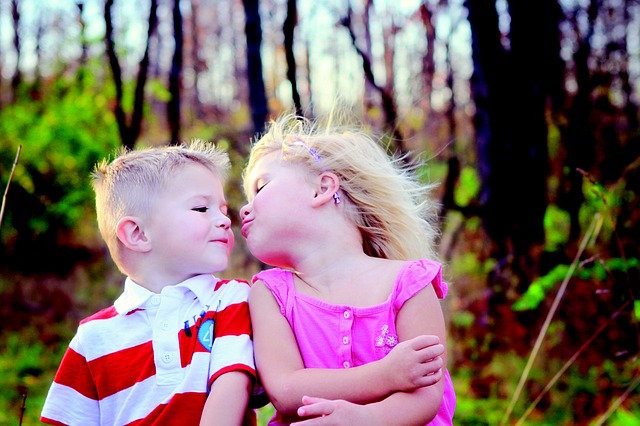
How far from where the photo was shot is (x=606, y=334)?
14.0 feet

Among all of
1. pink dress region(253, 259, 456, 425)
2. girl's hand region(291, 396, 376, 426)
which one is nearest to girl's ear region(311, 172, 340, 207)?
pink dress region(253, 259, 456, 425)

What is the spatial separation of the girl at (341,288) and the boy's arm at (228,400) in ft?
0.21

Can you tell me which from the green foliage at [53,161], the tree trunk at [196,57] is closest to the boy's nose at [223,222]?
the green foliage at [53,161]

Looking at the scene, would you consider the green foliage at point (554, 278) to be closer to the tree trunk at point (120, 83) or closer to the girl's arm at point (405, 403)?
the girl's arm at point (405, 403)

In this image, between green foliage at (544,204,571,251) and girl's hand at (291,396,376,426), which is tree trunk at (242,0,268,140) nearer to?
green foliage at (544,204,571,251)

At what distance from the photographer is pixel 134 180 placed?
1932mm

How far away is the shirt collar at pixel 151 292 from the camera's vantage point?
183 cm

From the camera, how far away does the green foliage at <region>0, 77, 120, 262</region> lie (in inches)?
269

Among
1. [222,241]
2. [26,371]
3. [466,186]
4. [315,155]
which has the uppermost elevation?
[315,155]

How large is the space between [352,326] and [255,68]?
2.69m

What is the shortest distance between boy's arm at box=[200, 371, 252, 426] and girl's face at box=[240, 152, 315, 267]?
0.37 meters

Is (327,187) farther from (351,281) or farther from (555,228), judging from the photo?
(555,228)

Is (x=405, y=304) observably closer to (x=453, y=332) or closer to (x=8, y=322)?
(x=453, y=332)

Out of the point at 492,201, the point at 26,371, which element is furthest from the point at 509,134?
the point at 26,371
